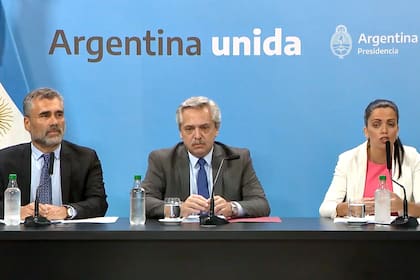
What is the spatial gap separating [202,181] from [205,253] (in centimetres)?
101

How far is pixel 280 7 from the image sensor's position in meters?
4.35

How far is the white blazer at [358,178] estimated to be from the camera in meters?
3.79

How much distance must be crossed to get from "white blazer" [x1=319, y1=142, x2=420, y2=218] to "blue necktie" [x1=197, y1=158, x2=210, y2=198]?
25.8 inches

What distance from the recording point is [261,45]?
14.3 ft

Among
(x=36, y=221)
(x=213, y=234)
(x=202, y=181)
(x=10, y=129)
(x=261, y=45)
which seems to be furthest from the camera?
(x=10, y=129)

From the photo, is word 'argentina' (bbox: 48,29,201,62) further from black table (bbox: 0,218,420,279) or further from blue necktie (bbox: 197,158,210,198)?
black table (bbox: 0,218,420,279)

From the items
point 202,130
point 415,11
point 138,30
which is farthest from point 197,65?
point 415,11

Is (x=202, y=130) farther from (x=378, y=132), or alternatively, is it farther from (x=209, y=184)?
(x=378, y=132)

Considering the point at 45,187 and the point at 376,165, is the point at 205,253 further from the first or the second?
the point at 376,165

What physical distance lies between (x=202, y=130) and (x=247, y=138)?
644 millimetres

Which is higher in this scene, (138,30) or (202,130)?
(138,30)

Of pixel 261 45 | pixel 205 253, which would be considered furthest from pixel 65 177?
pixel 261 45

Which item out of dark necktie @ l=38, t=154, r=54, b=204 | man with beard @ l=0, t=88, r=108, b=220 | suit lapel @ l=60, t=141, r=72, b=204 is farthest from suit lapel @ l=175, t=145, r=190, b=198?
dark necktie @ l=38, t=154, r=54, b=204

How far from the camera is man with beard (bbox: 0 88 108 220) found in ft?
12.3
